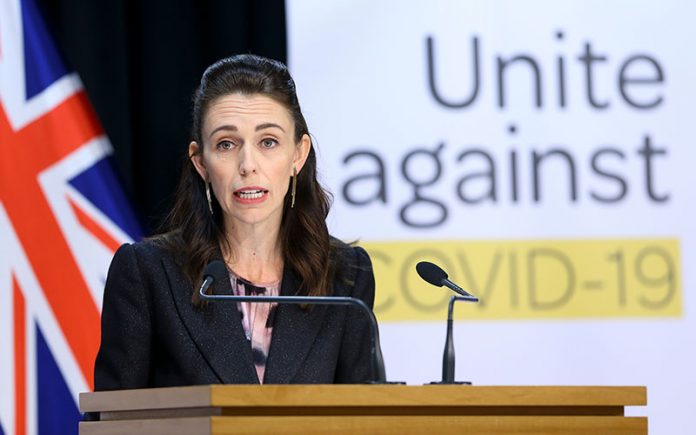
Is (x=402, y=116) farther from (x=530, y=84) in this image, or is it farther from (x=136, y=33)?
(x=136, y=33)

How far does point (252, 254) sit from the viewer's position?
2914 millimetres

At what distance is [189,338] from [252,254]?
1.02 ft

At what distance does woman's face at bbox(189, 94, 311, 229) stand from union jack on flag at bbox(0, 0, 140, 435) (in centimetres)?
121

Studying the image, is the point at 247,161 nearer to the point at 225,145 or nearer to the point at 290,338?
the point at 225,145

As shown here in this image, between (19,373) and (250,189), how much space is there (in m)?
1.51

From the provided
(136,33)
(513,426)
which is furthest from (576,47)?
(513,426)

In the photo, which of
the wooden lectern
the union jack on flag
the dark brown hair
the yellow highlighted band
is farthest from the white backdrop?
the wooden lectern

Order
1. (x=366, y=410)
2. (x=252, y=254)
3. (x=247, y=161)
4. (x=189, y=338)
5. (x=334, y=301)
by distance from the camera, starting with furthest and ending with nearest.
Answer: (x=252, y=254) → (x=247, y=161) → (x=189, y=338) → (x=334, y=301) → (x=366, y=410)

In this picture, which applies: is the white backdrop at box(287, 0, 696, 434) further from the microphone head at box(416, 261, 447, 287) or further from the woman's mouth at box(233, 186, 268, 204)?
the microphone head at box(416, 261, 447, 287)

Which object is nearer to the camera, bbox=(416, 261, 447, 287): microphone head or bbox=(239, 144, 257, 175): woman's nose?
bbox=(416, 261, 447, 287): microphone head

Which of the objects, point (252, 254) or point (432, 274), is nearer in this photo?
point (432, 274)

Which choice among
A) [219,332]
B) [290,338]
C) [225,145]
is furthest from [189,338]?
[225,145]

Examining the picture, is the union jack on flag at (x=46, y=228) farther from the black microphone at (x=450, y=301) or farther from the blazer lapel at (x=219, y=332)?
the black microphone at (x=450, y=301)

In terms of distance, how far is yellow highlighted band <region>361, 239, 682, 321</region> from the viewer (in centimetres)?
416
